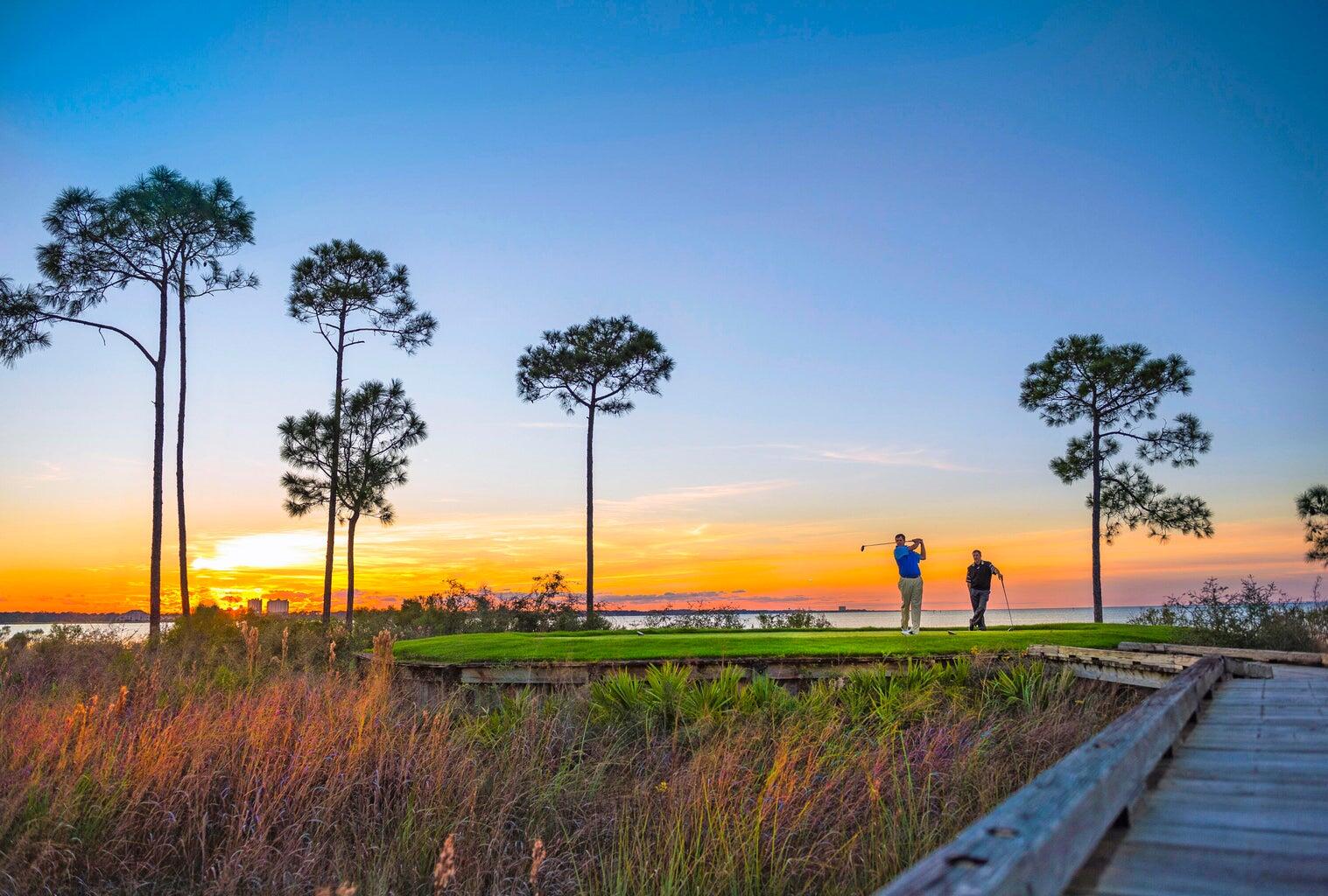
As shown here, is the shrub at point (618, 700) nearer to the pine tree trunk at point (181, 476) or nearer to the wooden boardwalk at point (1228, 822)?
the wooden boardwalk at point (1228, 822)

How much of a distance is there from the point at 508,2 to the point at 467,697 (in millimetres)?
14218

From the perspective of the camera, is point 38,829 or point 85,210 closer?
point 38,829

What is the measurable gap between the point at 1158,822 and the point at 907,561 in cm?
1455

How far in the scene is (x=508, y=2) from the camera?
55.1 ft

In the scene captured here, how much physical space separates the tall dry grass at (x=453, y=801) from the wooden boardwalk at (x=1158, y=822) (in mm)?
1976

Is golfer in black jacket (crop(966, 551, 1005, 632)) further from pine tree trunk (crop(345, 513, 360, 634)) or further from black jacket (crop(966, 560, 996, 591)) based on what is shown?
pine tree trunk (crop(345, 513, 360, 634))

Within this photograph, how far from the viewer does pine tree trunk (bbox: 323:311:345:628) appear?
2930cm

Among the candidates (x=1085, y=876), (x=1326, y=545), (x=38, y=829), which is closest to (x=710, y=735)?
(x=38, y=829)

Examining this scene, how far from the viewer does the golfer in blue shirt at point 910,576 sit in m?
17.2

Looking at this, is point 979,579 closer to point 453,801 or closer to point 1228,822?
point 453,801

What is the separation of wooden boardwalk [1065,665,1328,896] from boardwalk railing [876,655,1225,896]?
122 mm

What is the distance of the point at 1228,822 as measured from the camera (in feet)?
10.6

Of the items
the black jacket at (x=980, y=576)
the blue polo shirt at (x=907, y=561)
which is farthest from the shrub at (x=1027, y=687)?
the black jacket at (x=980, y=576)

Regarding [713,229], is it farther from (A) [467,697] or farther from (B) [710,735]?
(B) [710,735]
